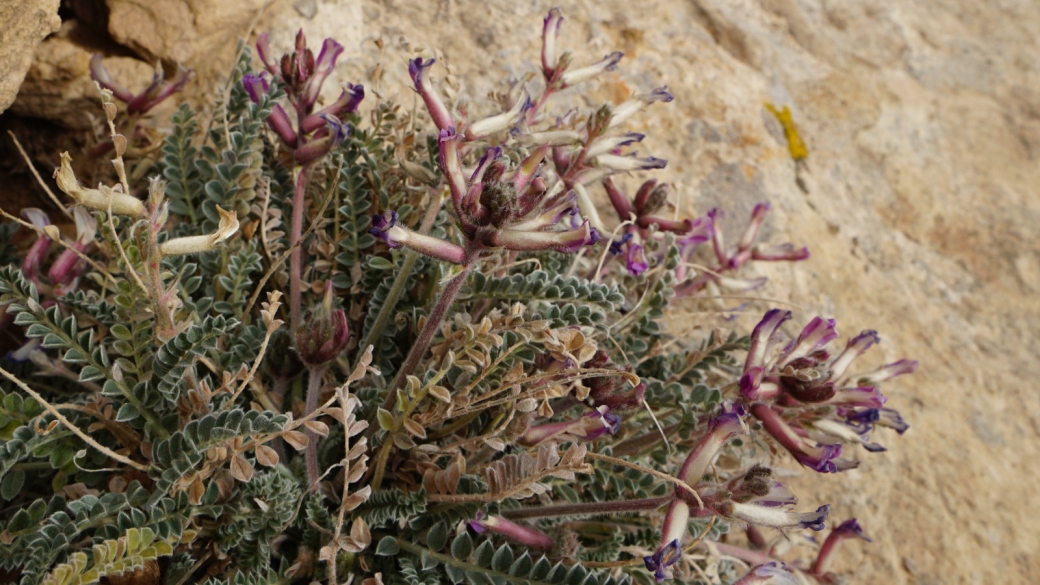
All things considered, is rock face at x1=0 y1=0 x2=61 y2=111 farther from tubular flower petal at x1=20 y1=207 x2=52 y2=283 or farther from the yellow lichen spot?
the yellow lichen spot

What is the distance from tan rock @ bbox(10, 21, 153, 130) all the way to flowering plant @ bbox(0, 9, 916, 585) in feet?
0.81

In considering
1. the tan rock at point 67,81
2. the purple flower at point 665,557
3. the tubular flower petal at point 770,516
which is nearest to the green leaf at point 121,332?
the tan rock at point 67,81

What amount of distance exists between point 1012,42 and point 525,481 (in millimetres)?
4375

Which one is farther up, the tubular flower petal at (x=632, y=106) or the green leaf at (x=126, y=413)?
the tubular flower petal at (x=632, y=106)

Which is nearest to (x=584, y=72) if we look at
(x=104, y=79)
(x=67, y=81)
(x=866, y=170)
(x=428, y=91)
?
(x=428, y=91)

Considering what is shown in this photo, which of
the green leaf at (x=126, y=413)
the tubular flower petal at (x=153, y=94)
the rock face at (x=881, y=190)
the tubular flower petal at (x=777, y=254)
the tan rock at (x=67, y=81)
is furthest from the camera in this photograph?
the rock face at (x=881, y=190)

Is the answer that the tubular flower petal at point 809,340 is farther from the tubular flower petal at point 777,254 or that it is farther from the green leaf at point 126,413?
the green leaf at point 126,413

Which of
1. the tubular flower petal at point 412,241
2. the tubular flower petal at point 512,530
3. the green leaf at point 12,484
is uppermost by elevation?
the tubular flower petal at point 412,241

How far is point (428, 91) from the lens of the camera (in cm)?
187

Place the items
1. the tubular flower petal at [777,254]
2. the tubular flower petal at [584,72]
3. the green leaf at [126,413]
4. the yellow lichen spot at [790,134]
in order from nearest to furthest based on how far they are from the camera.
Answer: the green leaf at [126,413] → the tubular flower petal at [584,72] → the tubular flower petal at [777,254] → the yellow lichen spot at [790,134]

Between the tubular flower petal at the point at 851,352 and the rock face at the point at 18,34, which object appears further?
the tubular flower petal at the point at 851,352

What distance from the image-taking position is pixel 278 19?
274 cm

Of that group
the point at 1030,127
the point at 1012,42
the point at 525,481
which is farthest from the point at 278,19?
the point at 1012,42

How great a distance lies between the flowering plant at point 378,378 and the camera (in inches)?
61.9
